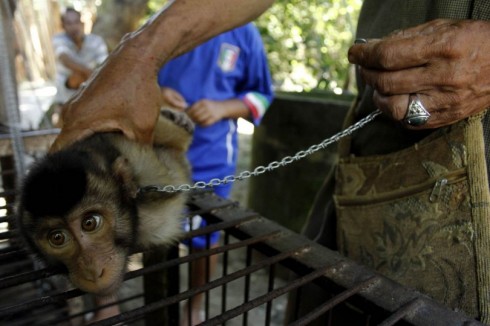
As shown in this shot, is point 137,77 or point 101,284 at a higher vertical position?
point 137,77

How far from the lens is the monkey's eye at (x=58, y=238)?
884 millimetres

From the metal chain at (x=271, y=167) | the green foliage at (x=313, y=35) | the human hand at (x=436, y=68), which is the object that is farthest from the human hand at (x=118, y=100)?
the green foliage at (x=313, y=35)

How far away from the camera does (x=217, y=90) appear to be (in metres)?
2.32

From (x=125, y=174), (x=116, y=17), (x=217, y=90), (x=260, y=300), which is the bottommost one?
(x=260, y=300)

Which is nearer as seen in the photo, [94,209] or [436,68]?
[436,68]

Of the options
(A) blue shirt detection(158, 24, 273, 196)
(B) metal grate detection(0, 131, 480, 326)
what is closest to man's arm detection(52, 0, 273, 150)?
(B) metal grate detection(0, 131, 480, 326)

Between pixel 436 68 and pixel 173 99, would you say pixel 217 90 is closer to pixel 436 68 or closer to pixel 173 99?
pixel 173 99

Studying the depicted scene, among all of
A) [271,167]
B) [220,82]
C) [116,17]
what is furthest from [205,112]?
[116,17]

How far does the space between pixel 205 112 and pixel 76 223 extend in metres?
1.30

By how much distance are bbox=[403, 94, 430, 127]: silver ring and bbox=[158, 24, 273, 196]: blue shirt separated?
1.55 metres

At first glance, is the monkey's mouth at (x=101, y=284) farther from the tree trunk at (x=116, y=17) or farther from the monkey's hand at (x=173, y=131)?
the tree trunk at (x=116, y=17)

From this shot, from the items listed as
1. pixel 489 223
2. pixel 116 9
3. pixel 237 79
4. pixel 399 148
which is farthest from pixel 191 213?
pixel 116 9

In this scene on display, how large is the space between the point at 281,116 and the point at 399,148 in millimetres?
1937

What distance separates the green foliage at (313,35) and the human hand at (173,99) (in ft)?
9.37
